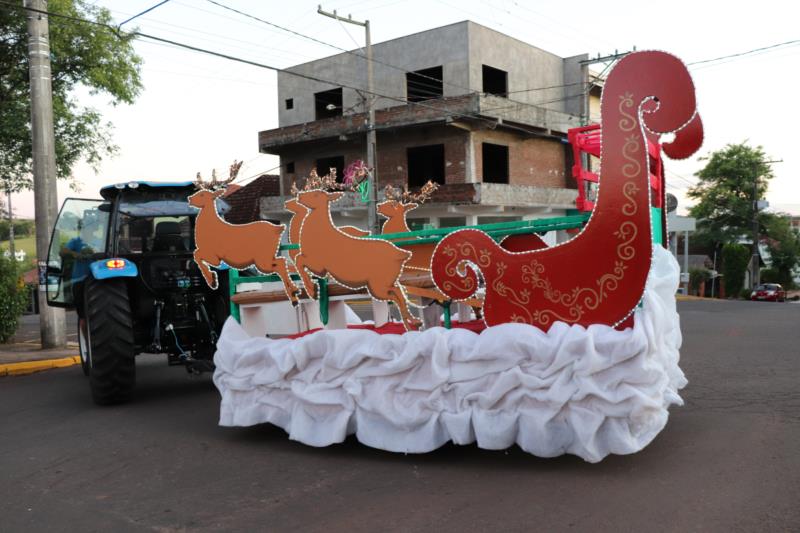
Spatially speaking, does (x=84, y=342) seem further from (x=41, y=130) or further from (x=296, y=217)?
(x=41, y=130)

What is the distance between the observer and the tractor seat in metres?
7.75

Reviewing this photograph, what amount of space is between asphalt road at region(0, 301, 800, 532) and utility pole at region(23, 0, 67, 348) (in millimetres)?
5037

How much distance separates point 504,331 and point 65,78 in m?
15.6

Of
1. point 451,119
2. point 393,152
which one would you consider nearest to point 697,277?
point 393,152

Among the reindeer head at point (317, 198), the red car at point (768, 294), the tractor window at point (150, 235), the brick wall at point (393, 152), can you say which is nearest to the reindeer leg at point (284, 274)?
the reindeer head at point (317, 198)

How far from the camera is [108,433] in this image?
6.12 meters

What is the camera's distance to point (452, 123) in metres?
24.2

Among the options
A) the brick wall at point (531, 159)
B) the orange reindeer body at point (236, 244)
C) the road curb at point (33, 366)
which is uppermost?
the brick wall at point (531, 159)

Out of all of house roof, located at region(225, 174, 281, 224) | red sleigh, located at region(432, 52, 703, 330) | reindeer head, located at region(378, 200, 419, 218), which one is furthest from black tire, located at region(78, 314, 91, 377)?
house roof, located at region(225, 174, 281, 224)

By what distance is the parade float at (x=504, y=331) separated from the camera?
4441 millimetres

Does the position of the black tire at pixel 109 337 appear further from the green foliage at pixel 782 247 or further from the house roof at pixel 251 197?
the green foliage at pixel 782 247

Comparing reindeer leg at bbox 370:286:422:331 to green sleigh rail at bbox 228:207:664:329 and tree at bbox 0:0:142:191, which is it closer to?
green sleigh rail at bbox 228:207:664:329

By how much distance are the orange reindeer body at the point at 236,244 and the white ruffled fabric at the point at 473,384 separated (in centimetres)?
63

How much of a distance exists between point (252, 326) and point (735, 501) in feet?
12.9
